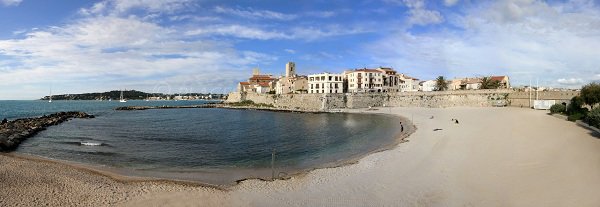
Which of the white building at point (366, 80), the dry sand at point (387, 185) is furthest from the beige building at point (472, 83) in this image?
the dry sand at point (387, 185)

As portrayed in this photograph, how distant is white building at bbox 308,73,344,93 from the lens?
99.1m

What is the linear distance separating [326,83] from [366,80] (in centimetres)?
1107

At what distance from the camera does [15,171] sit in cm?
1919

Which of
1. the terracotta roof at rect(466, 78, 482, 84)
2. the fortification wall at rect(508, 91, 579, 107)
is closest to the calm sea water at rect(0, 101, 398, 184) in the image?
the fortification wall at rect(508, 91, 579, 107)

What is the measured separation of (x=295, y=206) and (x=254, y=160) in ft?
35.7

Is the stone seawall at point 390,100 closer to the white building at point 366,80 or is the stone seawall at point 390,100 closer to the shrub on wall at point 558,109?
the white building at point 366,80

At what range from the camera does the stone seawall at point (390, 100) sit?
2820 inches

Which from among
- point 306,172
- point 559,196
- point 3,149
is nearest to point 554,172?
point 559,196

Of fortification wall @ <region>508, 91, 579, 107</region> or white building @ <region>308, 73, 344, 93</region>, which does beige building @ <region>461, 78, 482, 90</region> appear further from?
white building @ <region>308, 73, 344, 93</region>

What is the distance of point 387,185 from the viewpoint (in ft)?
53.9

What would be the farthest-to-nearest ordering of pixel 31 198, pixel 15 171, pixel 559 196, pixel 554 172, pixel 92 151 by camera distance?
1. pixel 92 151
2. pixel 15 171
3. pixel 554 172
4. pixel 31 198
5. pixel 559 196

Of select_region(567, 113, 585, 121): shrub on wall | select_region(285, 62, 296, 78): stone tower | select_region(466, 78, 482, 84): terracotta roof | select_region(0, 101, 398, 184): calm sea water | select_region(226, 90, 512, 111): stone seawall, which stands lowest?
select_region(0, 101, 398, 184): calm sea water

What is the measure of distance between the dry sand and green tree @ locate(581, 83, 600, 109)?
18.2 metres

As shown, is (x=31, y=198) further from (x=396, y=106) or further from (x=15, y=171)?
(x=396, y=106)
